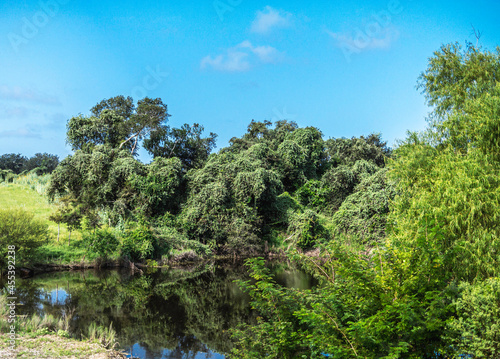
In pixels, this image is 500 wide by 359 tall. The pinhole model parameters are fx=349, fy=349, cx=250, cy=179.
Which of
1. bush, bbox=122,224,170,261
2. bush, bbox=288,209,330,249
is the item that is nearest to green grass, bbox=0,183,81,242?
bush, bbox=122,224,170,261

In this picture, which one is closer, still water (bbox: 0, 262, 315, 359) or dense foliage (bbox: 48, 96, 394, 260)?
still water (bbox: 0, 262, 315, 359)

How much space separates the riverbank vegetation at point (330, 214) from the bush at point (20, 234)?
10 cm

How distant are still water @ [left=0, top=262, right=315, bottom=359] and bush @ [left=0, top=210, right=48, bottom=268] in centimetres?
A: 132

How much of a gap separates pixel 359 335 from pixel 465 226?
4456 mm

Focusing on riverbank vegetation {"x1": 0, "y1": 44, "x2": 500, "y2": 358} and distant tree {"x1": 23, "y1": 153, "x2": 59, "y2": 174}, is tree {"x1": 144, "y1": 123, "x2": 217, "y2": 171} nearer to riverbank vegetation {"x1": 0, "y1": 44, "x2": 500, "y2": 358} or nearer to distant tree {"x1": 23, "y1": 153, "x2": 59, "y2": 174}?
riverbank vegetation {"x1": 0, "y1": 44, "x2": 500, "y2": 358}

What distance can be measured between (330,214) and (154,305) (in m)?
23.0

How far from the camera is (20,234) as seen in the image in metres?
16.7

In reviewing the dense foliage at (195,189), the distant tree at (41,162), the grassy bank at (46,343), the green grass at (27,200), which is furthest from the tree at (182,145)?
the distant tree at (41,162)

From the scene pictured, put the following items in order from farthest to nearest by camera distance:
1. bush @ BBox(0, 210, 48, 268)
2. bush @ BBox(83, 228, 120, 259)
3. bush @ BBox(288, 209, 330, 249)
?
1. bush @ BBox(288, 209, 330, 249)
2. bush @ BBox(83, 228, 120, 259)
3. bush @ BBox(0, 210, 48, 268)

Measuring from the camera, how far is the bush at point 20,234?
1638 centimetres

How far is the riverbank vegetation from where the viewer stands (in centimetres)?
599

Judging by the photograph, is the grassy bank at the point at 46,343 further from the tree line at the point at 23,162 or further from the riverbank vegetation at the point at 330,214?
the tree line at the point at 23,162

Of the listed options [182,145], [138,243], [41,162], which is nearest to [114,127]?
[182,145]

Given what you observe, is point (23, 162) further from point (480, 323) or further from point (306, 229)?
point (480, 323)
